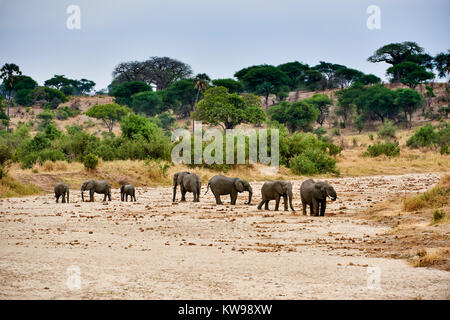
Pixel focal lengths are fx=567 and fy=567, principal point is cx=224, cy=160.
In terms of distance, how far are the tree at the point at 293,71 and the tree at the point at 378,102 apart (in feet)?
52.7

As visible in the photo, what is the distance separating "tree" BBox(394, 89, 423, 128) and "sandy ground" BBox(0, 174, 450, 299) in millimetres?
59777

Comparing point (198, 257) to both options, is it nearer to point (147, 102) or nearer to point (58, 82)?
point (147, 102)

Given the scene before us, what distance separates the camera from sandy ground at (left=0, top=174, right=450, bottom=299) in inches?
277

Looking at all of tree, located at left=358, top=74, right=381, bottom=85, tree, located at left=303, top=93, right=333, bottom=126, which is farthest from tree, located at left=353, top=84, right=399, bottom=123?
tree, located at left=358, top=74, right=381, bottom=85

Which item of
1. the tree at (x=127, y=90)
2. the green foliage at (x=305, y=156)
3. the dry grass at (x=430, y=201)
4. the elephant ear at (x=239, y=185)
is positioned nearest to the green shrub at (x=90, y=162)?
the elephant ear at (x=239, y=185)

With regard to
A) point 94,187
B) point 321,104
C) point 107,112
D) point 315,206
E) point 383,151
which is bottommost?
point 315,206

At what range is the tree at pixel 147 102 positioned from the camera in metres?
80.6

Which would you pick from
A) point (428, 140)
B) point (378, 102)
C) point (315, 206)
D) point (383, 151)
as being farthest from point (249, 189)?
point (378, 102)

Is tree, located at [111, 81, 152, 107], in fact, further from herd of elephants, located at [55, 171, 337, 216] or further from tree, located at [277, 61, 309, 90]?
herd of elephants, located at [55, 171, 337, 216]

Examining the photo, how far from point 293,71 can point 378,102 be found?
71.8 feet

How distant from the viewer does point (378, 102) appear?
2953 inches

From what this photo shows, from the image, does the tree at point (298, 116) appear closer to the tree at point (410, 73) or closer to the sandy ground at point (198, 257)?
the tree at point (410, 73)

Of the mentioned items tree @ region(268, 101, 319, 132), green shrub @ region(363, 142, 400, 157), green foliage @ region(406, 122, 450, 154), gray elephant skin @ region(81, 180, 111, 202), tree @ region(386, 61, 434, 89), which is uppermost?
tree @ region(386, 61, 434, 89)
